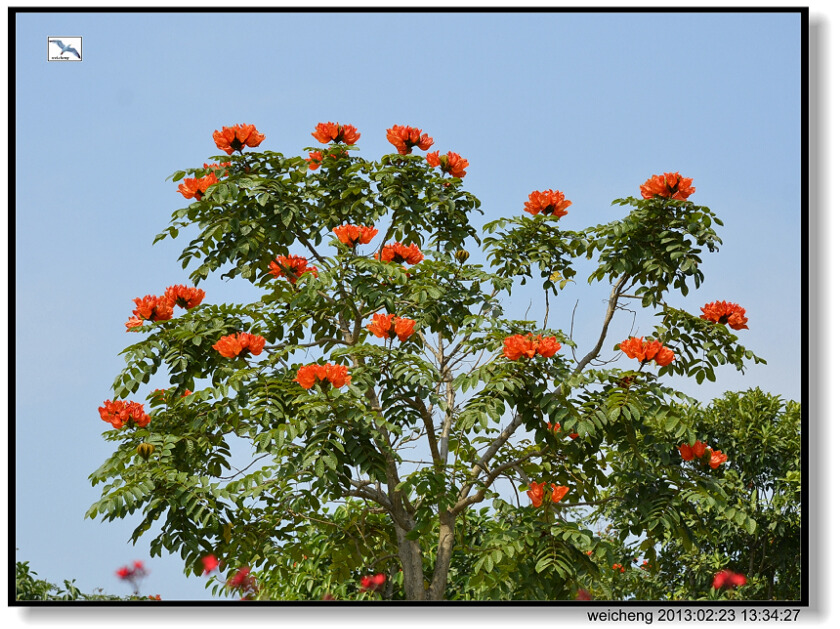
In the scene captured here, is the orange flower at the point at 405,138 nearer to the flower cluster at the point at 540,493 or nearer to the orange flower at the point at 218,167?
the orange flower at the point at 218,167

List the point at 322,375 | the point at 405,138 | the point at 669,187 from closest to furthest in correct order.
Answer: the point at 322,375 < the point at 669,187 < the point at 405,138

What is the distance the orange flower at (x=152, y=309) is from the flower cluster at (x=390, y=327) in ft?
4.16

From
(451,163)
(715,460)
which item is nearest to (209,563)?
(451,163)

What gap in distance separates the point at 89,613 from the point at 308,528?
142cm

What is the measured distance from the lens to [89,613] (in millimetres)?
4711

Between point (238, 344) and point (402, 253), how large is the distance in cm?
115

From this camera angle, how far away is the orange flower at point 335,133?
5.69 metres

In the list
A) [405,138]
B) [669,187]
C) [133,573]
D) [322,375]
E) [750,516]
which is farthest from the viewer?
[750,516]

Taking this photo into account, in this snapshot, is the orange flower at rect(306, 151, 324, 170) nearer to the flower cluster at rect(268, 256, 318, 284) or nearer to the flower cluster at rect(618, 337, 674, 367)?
the flower cluster at rect(268, 256, 318, 284)

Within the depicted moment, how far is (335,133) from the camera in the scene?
5.69 meters

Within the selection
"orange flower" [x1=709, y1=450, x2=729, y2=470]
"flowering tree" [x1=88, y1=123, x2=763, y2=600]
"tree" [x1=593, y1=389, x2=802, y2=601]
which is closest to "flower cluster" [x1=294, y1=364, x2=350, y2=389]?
"flowering tree" [x1=88, y1=123, x2=763, y2=600]

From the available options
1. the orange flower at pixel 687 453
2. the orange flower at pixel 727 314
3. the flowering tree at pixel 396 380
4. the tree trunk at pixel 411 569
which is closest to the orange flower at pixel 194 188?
the flowering tree at pixel 396 380

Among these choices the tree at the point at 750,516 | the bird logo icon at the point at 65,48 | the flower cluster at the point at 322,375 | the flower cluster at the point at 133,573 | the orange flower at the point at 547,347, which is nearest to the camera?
the flower cluster at the point at 133,573

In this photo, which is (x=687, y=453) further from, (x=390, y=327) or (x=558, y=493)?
(x=390, y=327)
